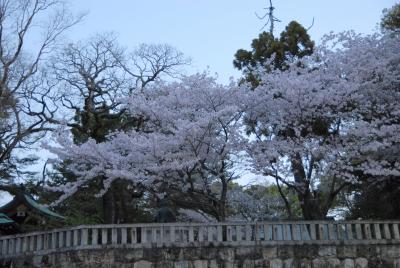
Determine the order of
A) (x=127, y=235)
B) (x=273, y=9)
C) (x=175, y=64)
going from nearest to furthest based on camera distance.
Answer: (x=127, y=235)
(x=273, y=9)
(x=175, y=64)

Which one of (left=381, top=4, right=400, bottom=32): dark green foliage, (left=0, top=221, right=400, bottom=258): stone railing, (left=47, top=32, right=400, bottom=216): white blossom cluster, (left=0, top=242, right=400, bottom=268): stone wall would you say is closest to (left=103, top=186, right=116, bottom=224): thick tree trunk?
(left=47, top=32, right=400, bottom=216): white blossom cluster

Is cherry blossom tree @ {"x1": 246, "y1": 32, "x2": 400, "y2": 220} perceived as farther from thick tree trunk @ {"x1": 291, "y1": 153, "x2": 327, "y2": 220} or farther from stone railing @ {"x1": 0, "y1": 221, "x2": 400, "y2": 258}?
stone railing @ {"x1": 0, "y1": 221, "x2": 400, "y2": 258}

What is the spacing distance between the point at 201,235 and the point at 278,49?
332 inches

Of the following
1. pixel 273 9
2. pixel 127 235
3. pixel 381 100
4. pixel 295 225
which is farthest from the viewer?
pixel 273 9

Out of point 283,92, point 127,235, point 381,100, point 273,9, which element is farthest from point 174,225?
point 273,9

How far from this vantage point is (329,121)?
1337 cm

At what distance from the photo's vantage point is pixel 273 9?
19.2 m

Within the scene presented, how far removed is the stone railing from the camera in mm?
10530

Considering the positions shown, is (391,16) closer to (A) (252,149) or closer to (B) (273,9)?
(B) (273,9)

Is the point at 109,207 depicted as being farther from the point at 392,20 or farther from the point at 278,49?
the point at 392,20

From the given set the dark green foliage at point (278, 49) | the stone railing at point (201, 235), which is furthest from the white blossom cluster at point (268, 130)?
Answer: the dark green foliage at point (278, 49)

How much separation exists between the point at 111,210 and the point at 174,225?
24.6 feet

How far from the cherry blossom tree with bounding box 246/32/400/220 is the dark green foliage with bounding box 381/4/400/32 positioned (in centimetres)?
275

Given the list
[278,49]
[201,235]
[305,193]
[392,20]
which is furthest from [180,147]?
[392,20]
